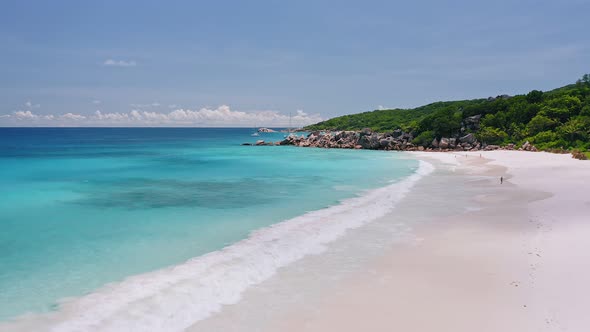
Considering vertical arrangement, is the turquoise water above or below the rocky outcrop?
below

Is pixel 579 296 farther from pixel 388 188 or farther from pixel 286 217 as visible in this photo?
pixel 388 188

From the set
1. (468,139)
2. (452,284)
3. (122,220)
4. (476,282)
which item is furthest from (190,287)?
(468,139)

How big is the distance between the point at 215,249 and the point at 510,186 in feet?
69.2

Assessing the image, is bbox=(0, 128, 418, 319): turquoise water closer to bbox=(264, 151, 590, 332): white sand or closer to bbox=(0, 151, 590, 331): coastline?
bbox=(0, 151, 590, 331): coastline

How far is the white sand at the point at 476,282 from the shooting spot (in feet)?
25.6

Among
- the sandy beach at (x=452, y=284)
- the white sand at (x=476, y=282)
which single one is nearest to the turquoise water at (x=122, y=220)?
the sandy beach at (x=452, y=284)

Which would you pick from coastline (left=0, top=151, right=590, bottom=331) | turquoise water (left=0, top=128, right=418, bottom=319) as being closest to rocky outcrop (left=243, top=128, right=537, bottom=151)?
turquoise water (left=0, top=128, right=418, bottom=319)

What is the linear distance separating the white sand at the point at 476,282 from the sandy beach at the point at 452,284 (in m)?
0.02

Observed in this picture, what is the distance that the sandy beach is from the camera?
7.88 metres

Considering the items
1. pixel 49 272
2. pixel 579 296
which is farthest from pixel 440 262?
pixel 49 272

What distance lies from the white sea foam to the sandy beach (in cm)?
74

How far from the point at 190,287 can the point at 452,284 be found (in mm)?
6930

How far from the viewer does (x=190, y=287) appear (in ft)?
34.3

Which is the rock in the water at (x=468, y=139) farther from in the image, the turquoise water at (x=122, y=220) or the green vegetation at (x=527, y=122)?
the turquoise water at (x=122, y=220)
